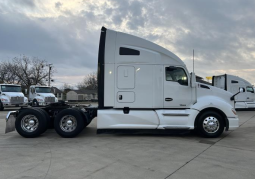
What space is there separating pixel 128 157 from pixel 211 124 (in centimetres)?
354

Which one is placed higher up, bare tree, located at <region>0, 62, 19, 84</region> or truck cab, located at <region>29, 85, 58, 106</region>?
bare tree, located at <region>0, 62, 19, 84</region>

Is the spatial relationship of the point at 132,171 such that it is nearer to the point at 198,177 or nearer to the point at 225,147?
the point at 198,177

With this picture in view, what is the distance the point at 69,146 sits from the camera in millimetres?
6039

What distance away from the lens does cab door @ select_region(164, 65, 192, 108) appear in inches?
282

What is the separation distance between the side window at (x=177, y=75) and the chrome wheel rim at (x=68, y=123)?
12.0 feet

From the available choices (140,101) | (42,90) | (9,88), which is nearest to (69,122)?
(140,101)

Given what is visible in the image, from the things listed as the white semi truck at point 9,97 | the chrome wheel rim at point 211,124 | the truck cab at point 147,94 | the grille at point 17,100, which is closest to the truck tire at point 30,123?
the truck cab at point 147,94

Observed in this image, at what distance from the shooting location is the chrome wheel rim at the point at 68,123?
7.15 metres

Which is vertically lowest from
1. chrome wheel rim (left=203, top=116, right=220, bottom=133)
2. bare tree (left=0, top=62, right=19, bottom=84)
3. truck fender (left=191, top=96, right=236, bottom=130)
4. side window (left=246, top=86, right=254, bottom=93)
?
chrome wheel rim (left=203, top=116, right=220, bottom=133)

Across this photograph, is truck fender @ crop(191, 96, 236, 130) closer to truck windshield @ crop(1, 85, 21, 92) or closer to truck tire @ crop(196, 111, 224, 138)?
truck tire @ crop(196, 111, 224, 138)

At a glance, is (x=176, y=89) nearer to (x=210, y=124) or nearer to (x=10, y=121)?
(x=210, y=124)

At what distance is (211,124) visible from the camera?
7.01 meters

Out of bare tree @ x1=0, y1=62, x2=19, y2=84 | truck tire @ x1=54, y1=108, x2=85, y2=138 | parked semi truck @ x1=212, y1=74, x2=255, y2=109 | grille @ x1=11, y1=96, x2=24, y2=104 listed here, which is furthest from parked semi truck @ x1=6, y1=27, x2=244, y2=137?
bare tree @ x1=0, y1=62, x2=19, y2=84

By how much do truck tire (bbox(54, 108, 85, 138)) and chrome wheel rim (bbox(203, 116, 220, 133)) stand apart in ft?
13.8
